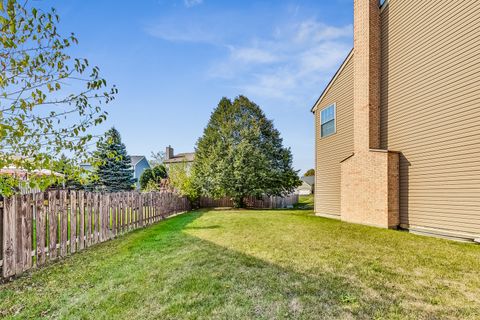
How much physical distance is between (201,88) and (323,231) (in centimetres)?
798

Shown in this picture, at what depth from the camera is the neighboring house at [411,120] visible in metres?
7.06

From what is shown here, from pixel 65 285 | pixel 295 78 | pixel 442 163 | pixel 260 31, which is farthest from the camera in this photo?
pixel 295 78

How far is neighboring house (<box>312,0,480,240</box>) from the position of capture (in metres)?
7.06

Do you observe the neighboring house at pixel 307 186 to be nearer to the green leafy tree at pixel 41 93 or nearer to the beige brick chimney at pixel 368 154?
the beige brick chimney at pixel 368 154

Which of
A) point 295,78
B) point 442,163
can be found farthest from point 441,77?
point 295,78

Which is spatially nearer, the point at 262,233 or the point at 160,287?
the point at 160,287

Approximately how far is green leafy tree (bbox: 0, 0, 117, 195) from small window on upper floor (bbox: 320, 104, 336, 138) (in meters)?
10.9

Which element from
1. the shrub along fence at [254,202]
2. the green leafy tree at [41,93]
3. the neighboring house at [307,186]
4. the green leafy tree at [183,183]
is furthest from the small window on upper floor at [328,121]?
the neighboring house at [307,186]

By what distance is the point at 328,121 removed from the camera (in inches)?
518

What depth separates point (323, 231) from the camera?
8.15 m

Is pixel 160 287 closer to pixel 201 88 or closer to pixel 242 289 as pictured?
pixel 242 289

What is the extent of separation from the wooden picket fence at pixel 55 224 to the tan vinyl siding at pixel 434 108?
908 centimetres

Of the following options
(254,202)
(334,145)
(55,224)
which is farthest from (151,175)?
(55,224)

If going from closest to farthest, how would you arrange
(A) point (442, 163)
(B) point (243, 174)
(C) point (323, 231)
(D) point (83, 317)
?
(D) point (83, 317) → (A) point (442, 163) → (C) point (323, 231) → (B) point (243, 174)
